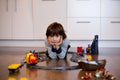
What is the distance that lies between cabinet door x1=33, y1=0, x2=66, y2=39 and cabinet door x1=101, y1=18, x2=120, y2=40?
561 millimetres

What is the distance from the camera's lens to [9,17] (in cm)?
397

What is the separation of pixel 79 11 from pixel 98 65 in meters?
2.26

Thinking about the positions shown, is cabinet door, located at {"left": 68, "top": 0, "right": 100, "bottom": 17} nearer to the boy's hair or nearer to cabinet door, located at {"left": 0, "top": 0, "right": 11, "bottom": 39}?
cabinet door, located at {"left": 0, "top": 0, "right": 11, "bottom": 39}

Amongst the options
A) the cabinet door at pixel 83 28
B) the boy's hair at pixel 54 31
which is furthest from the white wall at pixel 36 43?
the boy's hair at pixel 54 31

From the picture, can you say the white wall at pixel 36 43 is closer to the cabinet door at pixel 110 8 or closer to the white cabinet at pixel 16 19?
the white cabinet at pixel 16 19

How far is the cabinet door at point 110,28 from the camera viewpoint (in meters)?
3.93

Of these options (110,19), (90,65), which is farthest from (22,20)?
(90,65)

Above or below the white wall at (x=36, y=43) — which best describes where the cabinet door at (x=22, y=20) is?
above

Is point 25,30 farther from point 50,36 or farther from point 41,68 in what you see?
point 41,68

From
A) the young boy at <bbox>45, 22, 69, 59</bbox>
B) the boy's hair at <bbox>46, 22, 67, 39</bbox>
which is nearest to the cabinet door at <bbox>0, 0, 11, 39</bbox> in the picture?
the young boy at <bbox>45, 22, 69, 59</bbox>

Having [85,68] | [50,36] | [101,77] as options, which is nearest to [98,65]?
[85,68]

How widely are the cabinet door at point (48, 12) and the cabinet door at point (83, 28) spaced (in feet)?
0.46

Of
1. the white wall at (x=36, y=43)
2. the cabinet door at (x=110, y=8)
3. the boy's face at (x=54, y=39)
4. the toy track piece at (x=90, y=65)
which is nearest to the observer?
the toy track piece at (x=90, y=65)

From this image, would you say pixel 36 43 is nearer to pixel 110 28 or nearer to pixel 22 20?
pixel 22 20
